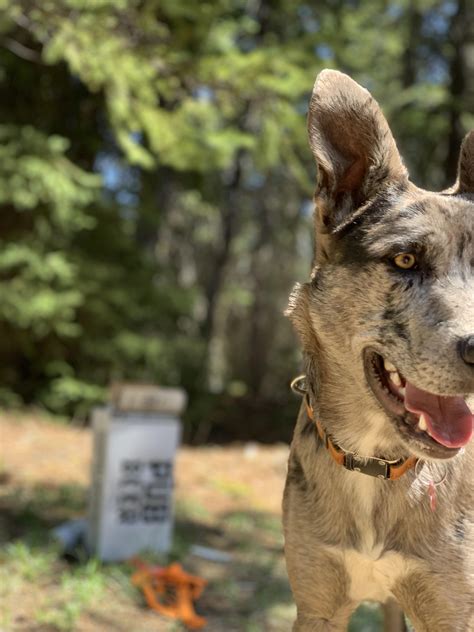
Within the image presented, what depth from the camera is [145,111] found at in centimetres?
607

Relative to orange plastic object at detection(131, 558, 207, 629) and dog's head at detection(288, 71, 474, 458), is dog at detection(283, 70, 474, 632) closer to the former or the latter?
dog's head at detection(288, 71, 474, 458)

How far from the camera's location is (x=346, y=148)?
244 centimetres

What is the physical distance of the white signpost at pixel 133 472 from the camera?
207 inches

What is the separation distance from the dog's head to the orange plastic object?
2563 mm

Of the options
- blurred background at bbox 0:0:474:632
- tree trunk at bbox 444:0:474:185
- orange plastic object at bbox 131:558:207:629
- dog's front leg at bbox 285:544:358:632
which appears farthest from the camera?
tree trunk at bbox 444:0:474:185

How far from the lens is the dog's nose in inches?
77.4

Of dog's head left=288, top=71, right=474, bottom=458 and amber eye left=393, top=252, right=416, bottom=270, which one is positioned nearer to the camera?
dog's head left=288, top=71, right=474, bottom=458

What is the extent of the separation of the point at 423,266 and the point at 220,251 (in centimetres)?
1195

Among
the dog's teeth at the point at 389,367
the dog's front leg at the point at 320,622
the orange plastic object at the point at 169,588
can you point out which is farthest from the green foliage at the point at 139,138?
the dog's front leg at the point at 320,622

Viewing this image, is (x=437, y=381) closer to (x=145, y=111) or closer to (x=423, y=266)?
(x=423, y=266)

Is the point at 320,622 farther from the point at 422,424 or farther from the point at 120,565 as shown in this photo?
the point at 120,565

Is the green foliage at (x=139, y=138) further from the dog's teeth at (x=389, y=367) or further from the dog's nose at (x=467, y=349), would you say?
the dog's nose at (x=467, y=349)

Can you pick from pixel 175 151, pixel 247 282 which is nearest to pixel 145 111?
pixel 175 151

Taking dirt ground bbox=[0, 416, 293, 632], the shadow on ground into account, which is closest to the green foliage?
dirt ground bbox=[0, 416, 293, 632]
